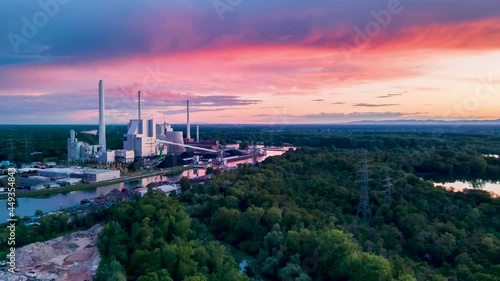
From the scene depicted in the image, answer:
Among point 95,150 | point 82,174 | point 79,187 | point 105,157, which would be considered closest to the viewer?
point 79,187

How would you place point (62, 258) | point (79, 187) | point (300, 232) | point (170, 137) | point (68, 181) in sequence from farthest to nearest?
1. point (170, 137)
2. point (68, 181)
3. point (79, 187)
4. point (62, 258)
5. point (300, 232)

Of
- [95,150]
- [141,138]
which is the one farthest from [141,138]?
[95,150]

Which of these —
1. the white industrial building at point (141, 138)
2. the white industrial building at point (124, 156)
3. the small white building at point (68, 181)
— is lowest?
the small white building at point (68, 181)

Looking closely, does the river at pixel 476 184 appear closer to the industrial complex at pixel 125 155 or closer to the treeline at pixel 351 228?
the treeline at pixel 351 228

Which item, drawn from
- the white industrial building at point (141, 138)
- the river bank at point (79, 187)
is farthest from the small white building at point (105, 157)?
Answer: the river bank at point (79, 187)

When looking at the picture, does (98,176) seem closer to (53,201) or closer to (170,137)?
(53,201)

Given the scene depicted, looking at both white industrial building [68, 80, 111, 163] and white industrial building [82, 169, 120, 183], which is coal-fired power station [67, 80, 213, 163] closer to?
white industrial building [68, 80, 111, 163]

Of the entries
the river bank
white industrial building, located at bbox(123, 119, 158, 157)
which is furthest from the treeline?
white industrial building, located at bbox(123, 119, 158, 157)
